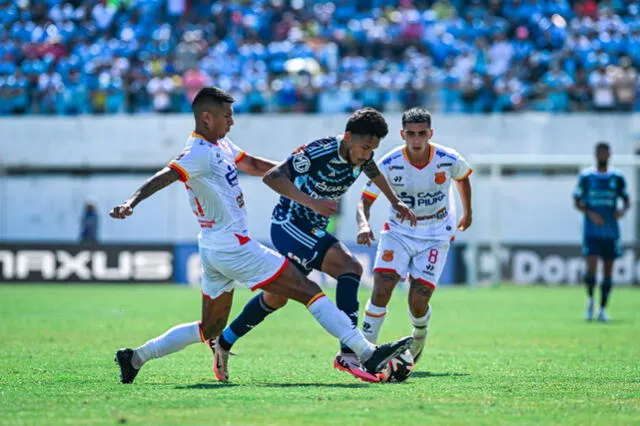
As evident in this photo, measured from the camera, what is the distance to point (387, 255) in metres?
11.6

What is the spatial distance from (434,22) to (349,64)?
3.14 meters

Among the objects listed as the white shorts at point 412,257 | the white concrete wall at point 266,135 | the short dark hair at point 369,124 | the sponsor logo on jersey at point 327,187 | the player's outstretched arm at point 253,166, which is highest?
the white concrete wall at point 266,135

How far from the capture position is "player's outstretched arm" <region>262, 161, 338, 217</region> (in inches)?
370

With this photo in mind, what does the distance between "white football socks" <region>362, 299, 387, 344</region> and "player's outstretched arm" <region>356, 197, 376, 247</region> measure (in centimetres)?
89

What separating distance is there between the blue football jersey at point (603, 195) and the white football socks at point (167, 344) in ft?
35.1

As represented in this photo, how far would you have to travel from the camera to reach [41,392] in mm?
9117

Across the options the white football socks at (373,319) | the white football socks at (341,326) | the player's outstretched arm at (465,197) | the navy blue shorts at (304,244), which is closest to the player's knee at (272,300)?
the navy blue shorts at (304,244)

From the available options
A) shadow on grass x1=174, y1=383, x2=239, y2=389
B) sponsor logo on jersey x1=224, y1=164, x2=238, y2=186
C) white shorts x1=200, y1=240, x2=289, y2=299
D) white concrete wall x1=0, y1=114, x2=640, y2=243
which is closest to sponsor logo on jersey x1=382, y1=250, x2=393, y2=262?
white shorts x1=200, y1=240, x2=289, y2=299

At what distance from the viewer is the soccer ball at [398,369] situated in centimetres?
984

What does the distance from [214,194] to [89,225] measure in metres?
25.2

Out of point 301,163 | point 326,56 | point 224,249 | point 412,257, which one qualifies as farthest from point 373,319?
point 326,56

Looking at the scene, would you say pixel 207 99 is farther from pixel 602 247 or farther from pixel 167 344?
pixel 602 247

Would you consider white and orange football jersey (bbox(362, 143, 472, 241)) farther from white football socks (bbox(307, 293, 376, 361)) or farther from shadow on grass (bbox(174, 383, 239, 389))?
shadow on grass (bbox(174, 383, 239, 389))

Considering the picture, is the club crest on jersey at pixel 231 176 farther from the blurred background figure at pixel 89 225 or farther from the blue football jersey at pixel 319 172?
the blurred background figure at pixel 89 225
